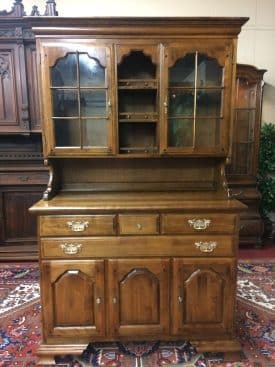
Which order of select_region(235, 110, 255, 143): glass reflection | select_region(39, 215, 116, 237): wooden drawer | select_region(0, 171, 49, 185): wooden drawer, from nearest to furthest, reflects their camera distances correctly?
1. select_region(39, 215, 116, 237): wooden drawer
2. select_region(0, 171, 49, 185): wooden drawer
3. select_region(235, 110, 255, 143): glass reflection

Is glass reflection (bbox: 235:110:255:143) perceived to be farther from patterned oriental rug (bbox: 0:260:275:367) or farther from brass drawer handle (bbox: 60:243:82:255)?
brass drawer handle (bbox: 60:243:82:255)

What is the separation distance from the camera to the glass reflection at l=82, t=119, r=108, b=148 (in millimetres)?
1803

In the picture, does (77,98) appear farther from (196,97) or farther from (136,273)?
(136,273)

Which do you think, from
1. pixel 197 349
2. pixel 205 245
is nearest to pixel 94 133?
pixel 205 245

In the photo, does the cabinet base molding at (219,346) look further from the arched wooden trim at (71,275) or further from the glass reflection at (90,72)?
the glass reflection at (90,72)

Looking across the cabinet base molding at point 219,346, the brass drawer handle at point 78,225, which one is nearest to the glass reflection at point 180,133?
the brass drawer handle at point 78,225

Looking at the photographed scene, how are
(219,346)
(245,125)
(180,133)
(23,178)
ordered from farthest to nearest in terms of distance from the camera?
1. (245,125)
2. (23,178)
3. (180,133)
4. (219,346)

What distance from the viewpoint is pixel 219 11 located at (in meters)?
3.26

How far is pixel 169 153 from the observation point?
5.92ft

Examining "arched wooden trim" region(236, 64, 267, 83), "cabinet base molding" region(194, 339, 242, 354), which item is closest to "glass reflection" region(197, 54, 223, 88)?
"arched wooden trim" region(236, 64, 267, 83)

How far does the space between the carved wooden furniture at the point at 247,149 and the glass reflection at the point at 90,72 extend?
1.89 meters

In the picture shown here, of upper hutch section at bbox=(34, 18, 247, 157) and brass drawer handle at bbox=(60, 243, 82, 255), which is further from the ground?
upper hutch section at bbox=(34, 18, 247, 157)

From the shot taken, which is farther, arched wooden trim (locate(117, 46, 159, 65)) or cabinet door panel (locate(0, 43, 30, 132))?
cabinet door panel (locate(0, 43, 30, 132))

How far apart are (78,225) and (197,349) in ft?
3.44
